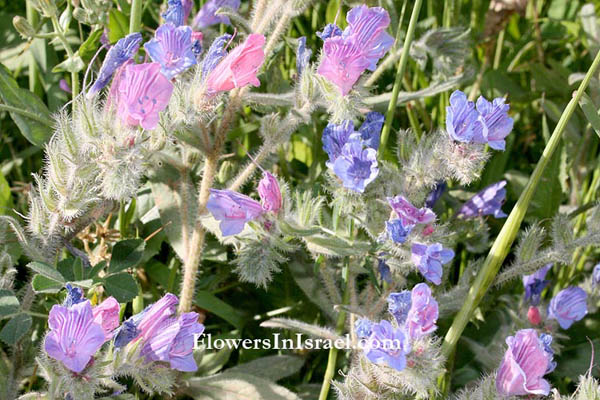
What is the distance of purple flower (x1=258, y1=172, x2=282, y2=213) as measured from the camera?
1554 millimetres

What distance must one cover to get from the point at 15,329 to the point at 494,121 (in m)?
1.07

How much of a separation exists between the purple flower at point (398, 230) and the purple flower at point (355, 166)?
9 cm

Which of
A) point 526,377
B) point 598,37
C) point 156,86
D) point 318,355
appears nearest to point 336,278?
point 318,355

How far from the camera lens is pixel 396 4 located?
2361 mm

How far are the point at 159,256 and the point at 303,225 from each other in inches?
24.9

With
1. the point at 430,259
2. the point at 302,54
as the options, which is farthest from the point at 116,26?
the point at 430,259

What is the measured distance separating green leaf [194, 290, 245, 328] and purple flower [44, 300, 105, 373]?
21.4 inches

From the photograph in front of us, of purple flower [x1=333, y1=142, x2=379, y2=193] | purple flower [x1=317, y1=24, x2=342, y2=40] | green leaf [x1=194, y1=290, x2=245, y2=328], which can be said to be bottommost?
green leaf [x1=194, y1=290, x2=245, y2=328]

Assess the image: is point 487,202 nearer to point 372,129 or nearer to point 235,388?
point 372,129

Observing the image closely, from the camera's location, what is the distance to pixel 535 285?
189cm

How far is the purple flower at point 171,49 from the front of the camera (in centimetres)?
152

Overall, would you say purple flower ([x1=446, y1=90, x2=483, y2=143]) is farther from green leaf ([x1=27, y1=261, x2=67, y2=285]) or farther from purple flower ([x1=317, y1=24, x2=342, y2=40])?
green leaf ([x1=27, y1=261, x2=67, y2=285])

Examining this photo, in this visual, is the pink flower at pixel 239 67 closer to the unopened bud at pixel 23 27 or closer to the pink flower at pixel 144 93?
the pink flower at pixel 144 93

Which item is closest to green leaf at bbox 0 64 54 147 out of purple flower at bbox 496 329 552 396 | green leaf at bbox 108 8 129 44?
green leaf at bbox 108 8 129 44
